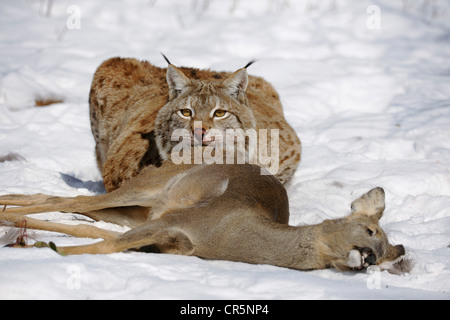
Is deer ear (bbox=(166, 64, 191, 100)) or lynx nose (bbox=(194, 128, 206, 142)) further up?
deer ear (bbox=(166, 64, 191, 100))

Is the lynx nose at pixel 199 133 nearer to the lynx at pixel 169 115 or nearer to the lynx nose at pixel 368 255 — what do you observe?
the lynx at pixel 169 115

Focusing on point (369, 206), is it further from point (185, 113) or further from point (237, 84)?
point (237, 84)

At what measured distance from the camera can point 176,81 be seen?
19.2 feet

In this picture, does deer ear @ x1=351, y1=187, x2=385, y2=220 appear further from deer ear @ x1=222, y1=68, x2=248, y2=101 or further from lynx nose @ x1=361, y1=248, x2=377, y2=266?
deer ear @ x1=222, y1=68, x2=248, y2=101

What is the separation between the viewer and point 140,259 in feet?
12.9

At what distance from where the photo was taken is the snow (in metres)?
3.64

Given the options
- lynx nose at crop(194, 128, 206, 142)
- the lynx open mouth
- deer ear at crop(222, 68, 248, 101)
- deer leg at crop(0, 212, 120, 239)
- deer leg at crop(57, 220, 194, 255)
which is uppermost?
deer ear at crop(222, 68, 248, 101)

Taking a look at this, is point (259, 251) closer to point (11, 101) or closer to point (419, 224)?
point (419, 224)

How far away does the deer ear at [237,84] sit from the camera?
586cm
